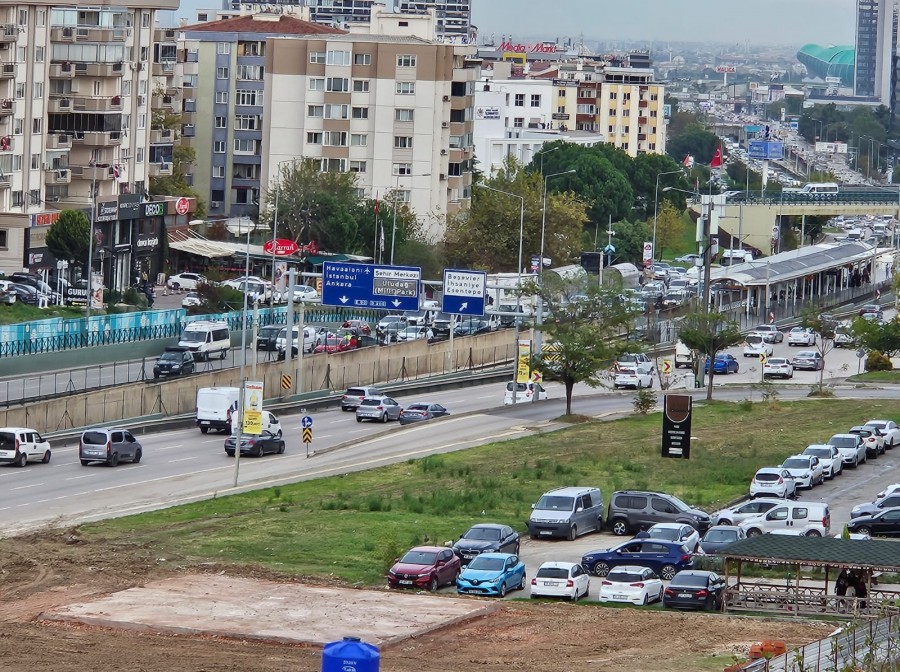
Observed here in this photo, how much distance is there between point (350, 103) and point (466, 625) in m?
103

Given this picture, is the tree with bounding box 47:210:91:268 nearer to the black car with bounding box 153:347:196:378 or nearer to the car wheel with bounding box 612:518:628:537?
the black car with bounding box 153:347:196:378

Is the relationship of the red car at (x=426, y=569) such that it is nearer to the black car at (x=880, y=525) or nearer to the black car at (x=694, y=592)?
the black car at (x=694, y=592)

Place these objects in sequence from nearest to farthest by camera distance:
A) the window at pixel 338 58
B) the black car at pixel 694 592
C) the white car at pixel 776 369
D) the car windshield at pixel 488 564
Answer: the black car at pixel 694 592 → the car windshield at pixel 488 564 → the white car at pixel 776 369 → the window at pixel 338 58

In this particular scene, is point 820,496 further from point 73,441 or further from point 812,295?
point 812,295

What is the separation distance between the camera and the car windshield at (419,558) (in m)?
44.1

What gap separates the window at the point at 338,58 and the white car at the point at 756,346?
4167cm

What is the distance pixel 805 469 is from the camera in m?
60.3

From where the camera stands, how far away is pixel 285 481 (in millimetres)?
62594

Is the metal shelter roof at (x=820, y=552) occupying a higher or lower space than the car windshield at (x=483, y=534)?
higher

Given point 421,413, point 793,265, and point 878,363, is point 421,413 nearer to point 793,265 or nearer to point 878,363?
point 878,363

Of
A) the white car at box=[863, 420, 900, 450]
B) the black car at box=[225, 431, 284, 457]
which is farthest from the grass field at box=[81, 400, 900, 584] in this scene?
the black car at box=[225, 431, 284, 457]

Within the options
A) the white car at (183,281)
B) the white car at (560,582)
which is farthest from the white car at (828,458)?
the white car at (183,281)

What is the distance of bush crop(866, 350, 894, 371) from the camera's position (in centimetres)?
10019

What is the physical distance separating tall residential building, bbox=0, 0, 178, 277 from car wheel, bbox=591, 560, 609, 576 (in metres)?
69.4
